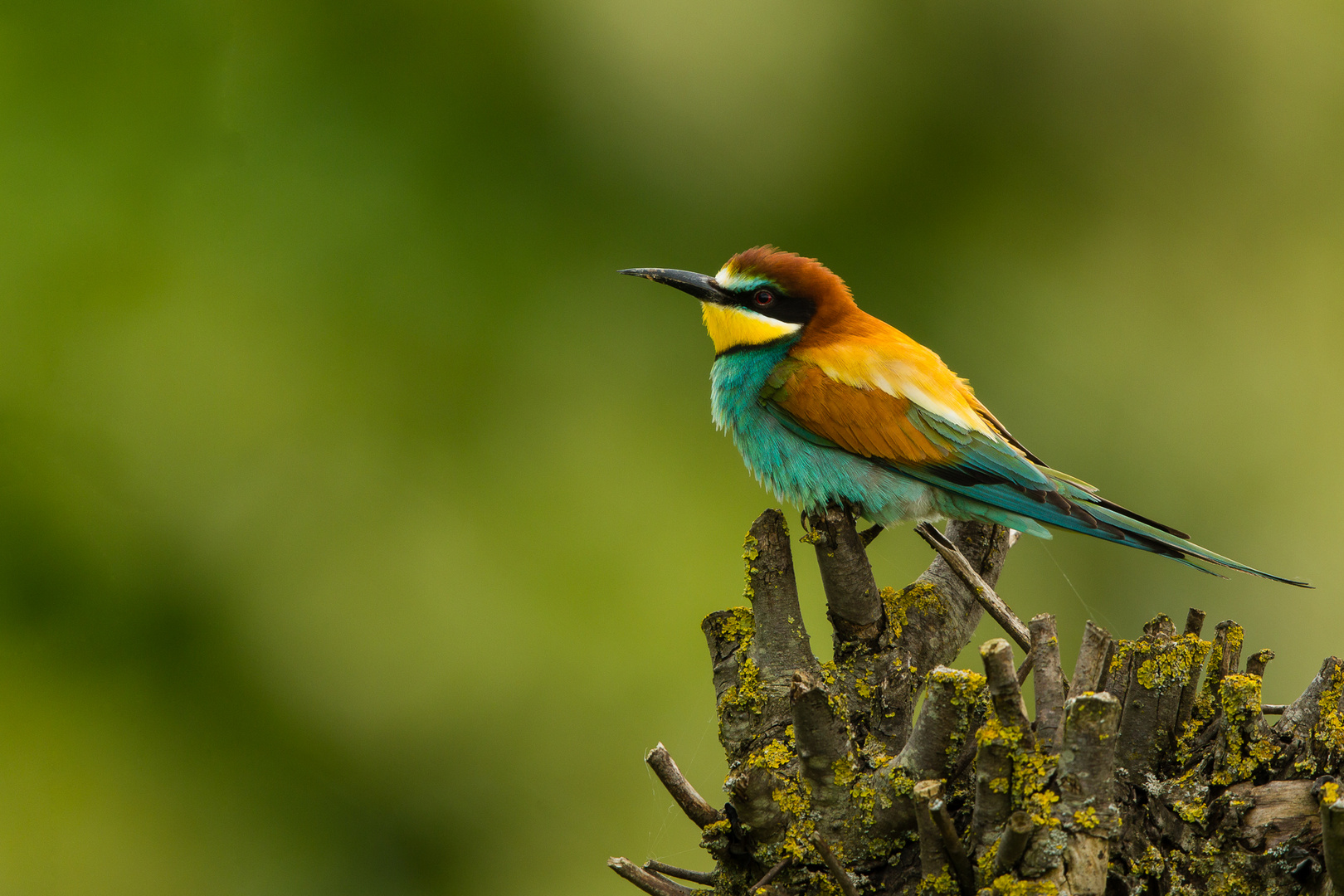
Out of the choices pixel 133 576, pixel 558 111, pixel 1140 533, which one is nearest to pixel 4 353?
pixel 133 576

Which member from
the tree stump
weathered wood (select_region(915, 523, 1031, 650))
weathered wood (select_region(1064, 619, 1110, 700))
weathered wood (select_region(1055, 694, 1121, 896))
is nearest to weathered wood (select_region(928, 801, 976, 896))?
the tree stump

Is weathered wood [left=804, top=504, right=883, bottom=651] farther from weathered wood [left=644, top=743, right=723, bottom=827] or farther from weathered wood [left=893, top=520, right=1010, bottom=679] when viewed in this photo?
weathered wood [left=644, top=743, right=723, bottom=827]

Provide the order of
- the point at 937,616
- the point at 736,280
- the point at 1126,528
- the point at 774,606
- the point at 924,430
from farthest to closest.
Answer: the point at 736,280 → the point at 924,430 → the point at 1126,528 → the point at 937,616 → the point at 774,606

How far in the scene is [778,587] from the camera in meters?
1.83

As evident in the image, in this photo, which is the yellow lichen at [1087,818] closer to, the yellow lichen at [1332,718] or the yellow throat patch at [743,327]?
the yellow lichen at [1332,718]

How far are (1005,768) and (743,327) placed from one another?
1.63 meters

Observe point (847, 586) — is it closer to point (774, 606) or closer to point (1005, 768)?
point (774, 606)

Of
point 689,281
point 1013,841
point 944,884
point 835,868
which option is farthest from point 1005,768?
point 689,281

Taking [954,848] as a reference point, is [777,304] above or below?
above

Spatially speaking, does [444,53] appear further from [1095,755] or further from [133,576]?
[1095,755]

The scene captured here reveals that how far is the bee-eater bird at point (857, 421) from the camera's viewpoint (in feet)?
7.76

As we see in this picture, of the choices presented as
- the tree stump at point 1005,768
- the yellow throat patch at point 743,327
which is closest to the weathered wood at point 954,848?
the tree stump at point 1005,768

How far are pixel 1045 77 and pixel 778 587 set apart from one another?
343cm

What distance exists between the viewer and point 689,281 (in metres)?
2.84
